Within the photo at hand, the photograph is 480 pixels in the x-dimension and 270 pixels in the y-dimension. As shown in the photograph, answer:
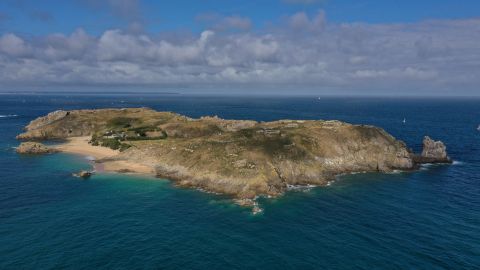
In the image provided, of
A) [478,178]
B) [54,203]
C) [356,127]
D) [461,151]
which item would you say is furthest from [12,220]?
[461,151]

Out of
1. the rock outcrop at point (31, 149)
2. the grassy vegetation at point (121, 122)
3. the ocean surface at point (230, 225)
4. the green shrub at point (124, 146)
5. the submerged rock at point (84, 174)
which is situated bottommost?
the ocean surface at point (230, 225)

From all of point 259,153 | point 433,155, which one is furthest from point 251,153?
point 433,155

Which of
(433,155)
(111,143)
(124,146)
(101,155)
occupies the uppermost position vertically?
(111,143)

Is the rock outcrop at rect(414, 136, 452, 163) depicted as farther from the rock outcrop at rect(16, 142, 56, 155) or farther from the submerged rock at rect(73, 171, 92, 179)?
the rock outcrop at rect(16, 142, 56, 155)

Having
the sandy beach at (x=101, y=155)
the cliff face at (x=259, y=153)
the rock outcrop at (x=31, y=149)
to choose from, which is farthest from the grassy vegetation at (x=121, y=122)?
the rock outcrop at (x=31, y=149)

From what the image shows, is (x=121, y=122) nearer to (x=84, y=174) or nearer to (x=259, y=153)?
(x=84, y=174)

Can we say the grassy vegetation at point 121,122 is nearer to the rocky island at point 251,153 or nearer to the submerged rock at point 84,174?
the rocky island at point 251,153

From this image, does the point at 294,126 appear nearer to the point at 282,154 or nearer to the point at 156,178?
the point at 282,154
